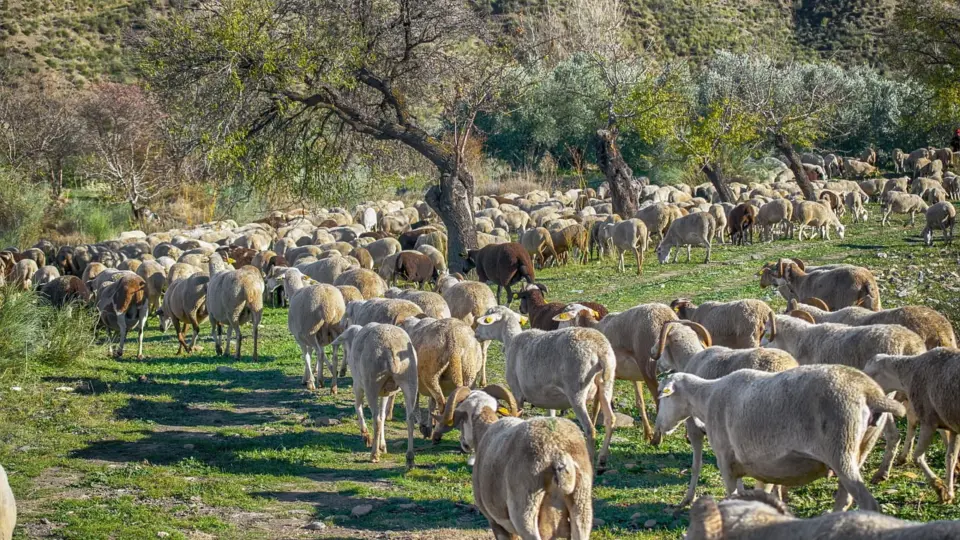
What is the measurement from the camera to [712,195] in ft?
129

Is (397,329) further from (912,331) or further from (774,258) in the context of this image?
(774,258)

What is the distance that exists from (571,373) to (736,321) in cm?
282

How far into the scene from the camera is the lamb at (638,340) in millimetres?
10922

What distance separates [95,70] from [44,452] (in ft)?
209

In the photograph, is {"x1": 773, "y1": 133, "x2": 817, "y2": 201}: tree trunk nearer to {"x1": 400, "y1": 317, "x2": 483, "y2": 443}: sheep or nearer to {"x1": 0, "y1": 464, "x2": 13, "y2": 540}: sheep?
{"x1": 400, "y1": 317, "x2": 483, "y2": 443}: sheep

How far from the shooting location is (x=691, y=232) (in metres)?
26.0

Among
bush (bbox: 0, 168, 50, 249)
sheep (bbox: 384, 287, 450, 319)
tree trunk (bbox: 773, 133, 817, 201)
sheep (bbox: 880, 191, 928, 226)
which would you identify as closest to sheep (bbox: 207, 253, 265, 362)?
sheep (bbox: 384, 287, 450, 319)

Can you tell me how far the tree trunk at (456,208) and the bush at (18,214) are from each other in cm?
2023

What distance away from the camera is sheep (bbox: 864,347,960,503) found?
7.79 metres

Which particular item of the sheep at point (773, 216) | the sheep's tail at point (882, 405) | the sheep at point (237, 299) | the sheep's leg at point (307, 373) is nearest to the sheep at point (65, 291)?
the sheep at point (237, 299)

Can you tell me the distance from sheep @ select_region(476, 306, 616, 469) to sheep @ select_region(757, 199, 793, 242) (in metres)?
20.6

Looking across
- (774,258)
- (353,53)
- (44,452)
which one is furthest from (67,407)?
(774,258)

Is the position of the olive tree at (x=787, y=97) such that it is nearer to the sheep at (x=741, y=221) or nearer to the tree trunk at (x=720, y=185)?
the tree trunk at (x=720, y=185)

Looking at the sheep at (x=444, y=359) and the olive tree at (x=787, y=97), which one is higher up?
the olive tree at (x=787, y=97)
